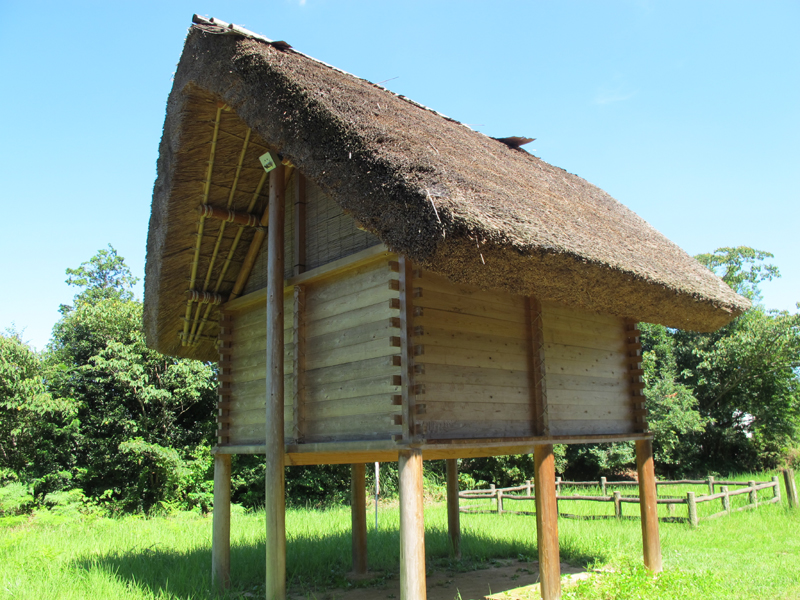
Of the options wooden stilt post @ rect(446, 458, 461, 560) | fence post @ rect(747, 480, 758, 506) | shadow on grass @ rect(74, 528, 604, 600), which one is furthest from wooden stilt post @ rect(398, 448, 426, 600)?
fence post @ rect(747, 480, 758, 506)

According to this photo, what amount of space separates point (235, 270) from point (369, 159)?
3.34m

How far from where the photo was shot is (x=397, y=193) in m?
4.25

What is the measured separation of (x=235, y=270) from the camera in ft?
23.7

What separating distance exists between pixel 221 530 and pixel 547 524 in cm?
362

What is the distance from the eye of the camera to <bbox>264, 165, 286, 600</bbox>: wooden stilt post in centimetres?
536

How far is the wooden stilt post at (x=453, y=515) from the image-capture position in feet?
29.3

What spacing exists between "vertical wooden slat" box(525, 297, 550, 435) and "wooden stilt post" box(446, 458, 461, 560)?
315 centimetres

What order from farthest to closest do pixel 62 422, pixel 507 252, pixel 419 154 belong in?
pixel 62 422 < pixel 419 154 < pixel 507 252

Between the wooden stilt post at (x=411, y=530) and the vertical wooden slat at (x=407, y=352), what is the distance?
19 centimetres

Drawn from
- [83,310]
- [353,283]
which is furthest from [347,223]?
[83,310]

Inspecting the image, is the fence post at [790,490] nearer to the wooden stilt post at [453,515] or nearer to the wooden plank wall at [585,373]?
the wooden plank wall at [585,373]

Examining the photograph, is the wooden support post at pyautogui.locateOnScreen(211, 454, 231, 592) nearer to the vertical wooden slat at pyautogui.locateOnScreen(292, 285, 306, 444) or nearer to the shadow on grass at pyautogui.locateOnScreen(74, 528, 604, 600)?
the shadow on grass at pyautogui.locateOnScreen(74, 528, 604, 600)

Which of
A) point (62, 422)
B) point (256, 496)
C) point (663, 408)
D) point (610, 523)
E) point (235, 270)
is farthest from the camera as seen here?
point (663, 408)

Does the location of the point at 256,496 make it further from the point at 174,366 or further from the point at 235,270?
the point at 235,270
